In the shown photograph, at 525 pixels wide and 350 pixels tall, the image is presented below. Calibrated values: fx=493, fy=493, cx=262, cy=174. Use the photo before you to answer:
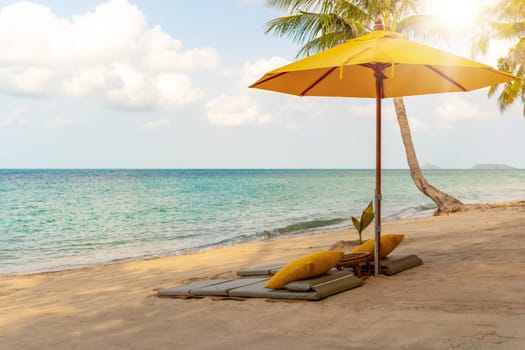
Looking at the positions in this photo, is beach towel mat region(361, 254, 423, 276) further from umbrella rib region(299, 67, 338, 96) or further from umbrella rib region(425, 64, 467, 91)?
umbrella rib region(299, 67, 338, 96)

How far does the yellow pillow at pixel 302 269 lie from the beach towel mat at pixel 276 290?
0.05m

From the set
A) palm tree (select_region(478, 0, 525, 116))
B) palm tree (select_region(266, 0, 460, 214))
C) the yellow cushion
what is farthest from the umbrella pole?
palm tree (select_region(478, 0, 525, 116))

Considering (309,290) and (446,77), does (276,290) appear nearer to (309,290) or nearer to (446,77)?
(309,290)

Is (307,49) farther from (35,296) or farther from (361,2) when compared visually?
(35,296)

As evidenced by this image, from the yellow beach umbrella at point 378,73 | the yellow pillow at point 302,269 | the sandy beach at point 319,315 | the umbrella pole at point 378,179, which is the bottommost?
the sandy beach at point 319,315

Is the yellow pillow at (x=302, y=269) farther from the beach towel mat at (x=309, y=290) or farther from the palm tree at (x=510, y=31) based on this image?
the palm tree at (x=510, y=31)

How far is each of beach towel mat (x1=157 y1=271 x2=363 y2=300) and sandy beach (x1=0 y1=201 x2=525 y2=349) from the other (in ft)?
0.33

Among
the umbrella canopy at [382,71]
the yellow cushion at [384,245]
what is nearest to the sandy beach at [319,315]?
the yellow cushion at [384,245]

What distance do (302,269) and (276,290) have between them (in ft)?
1.02

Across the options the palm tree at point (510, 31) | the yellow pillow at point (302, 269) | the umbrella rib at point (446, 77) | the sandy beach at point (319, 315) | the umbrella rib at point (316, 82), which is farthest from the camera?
the palm tree at point (510, 31)

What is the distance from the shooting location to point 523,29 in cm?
1827

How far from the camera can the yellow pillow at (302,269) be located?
14.8 ft

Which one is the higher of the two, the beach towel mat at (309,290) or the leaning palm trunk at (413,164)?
the leaning palm trunk at (413,164)

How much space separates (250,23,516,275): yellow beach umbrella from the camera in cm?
432
